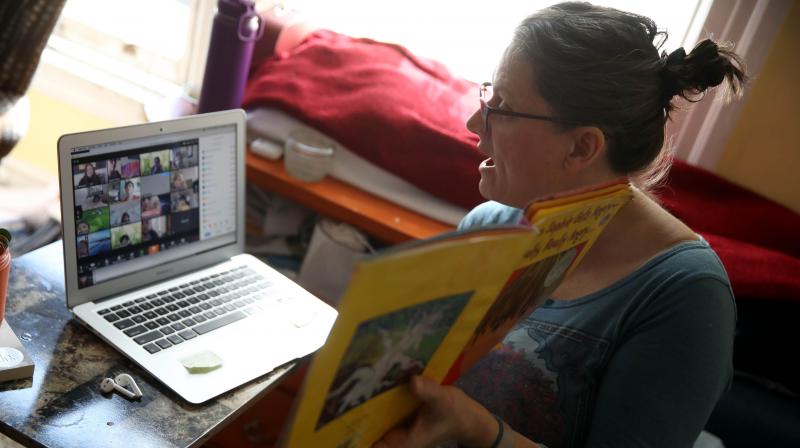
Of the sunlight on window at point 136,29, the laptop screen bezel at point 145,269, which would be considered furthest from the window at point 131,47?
the laptop screen bezel at point 145,269

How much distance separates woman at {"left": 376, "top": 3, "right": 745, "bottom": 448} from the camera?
102 cm

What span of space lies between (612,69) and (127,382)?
774mm

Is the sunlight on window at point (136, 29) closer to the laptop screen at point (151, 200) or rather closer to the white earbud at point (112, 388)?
the laptop screen at point (151, 200)

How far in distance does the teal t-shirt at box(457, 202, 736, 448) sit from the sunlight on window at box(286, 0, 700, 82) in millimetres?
1234

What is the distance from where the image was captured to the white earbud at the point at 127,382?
1.01 meters

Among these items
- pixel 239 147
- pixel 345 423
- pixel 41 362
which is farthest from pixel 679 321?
pixel 41 362

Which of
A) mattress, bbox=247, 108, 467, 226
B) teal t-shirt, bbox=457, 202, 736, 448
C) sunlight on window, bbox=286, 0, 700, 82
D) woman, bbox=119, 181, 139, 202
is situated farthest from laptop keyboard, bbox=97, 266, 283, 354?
sunlight on window, bbox=286, 0, 700, 82

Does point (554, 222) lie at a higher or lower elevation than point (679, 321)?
higher

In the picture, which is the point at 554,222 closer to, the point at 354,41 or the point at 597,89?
the point at 597,89

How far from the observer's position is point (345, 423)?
2.63 feet

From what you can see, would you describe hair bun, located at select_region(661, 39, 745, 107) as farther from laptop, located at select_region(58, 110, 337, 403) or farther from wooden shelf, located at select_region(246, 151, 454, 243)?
wooden shelf, located at select_region(246, 151, 454, 243)

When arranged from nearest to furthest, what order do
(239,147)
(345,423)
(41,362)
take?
1. (345,423)
2. (41,362)
3. (239,147)

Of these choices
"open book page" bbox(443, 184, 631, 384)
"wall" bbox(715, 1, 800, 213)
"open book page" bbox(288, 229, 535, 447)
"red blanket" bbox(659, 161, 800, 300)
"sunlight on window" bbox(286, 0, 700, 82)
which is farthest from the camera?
"sunlight on window" bbox(286, 0, 700, 82)

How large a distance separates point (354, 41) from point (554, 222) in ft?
4.82
